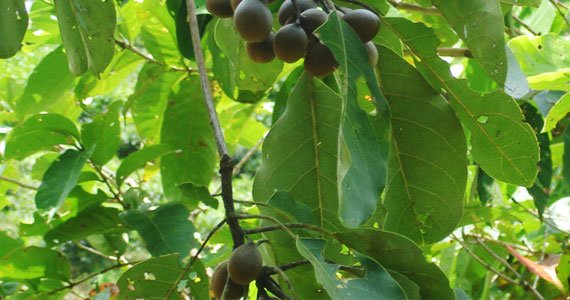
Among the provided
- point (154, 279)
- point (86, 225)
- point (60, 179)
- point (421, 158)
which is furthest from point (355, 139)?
point (86, 225)

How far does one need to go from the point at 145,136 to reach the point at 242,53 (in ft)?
3.06

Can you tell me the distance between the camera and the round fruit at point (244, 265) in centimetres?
82

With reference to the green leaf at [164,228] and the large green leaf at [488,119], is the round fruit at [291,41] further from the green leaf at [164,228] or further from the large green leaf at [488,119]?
the green leaf at [164,228]

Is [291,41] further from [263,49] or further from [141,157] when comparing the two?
[141,157]

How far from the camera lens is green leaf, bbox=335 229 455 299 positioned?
898 mm

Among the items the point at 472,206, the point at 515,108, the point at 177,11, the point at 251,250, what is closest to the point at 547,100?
the point at 472,206

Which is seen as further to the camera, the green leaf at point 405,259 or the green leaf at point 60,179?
the green leaf at point 60,179

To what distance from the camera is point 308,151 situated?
3.80 feet

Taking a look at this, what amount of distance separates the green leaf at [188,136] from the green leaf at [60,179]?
1.03 feet

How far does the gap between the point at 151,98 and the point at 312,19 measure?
132 cm

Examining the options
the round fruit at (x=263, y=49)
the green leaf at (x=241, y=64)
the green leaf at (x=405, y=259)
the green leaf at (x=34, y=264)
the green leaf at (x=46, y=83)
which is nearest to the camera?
the green leaf at (x=405, y=259)

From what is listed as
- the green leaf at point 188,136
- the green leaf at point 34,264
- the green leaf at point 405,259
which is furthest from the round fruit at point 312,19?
the green leaf at point 34,264

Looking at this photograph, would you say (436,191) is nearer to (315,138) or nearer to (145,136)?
(315,138)

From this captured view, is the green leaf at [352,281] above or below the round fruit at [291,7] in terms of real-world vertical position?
below
